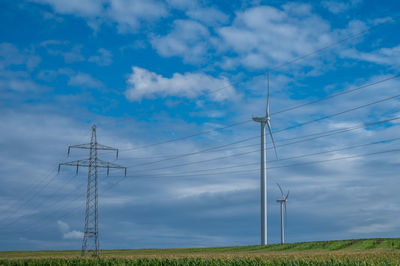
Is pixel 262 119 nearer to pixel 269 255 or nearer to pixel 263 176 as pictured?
pixel 263 176

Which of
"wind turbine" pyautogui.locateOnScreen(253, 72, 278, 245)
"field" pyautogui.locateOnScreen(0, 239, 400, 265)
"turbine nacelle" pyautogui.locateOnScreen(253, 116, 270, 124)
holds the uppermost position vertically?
"turbine nacelle" pyautogui.locateOnScreen(253, 116, 270, 124)

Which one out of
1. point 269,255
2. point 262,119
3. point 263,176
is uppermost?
point 262,119

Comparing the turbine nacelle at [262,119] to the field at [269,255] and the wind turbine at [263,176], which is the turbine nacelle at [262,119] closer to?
A: the wind turbine at [263,176]

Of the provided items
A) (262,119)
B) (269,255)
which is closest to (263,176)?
(262,119)

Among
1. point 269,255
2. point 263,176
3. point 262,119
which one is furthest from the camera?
point 262,119

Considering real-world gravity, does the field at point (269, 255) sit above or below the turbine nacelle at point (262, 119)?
below

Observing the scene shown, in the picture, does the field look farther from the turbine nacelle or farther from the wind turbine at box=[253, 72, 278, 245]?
the turbine nacelle

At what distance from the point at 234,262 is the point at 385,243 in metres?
41.7

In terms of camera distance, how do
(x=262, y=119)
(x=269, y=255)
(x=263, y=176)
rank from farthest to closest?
(x=262, y=119) → (x=263, y=176) → (x=269, y=255)

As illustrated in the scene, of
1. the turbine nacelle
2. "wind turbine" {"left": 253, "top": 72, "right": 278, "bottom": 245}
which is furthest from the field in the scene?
the turbine nacelle

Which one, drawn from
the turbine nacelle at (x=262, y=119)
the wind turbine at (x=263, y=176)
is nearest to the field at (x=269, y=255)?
the wind turbine at (x=263, y=176)

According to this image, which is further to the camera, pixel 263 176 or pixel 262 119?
pixel 262 119

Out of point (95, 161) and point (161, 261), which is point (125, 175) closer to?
point (95, 161)

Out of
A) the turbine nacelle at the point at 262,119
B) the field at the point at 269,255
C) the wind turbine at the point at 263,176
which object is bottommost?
the field at the point at 269,255
